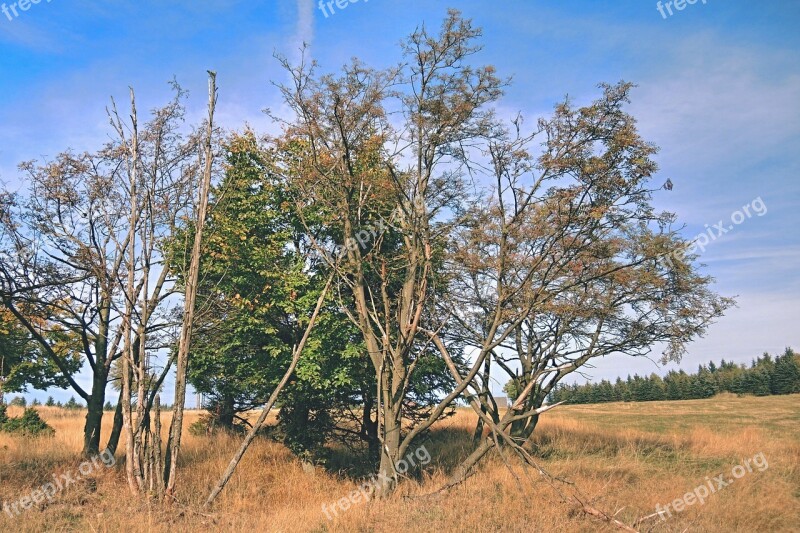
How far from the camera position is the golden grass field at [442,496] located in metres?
9.09

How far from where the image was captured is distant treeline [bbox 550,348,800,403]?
5725 centimetres

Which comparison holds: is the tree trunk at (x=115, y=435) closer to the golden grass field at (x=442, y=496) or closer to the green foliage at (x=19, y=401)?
the golden grass field at (x=442, y=496)

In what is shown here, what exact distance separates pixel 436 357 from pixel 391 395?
3.79m

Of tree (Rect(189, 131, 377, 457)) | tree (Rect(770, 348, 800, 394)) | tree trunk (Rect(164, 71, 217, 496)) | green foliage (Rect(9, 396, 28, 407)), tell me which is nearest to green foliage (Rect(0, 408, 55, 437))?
tree (Rect(189, 131, 377, 457))

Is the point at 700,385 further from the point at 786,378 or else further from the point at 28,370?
the point at 28,370

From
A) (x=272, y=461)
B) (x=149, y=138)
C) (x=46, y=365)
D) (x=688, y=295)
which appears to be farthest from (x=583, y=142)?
(x=46, y=365)

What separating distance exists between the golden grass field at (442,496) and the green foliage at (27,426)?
2.01ft

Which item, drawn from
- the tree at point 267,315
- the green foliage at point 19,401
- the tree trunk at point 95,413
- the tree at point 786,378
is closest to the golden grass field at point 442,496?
the tree trunk at point 95,413

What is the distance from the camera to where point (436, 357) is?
15.8 metres

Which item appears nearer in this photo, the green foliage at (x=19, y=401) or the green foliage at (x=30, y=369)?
the green foliage at (x=30, y=369)

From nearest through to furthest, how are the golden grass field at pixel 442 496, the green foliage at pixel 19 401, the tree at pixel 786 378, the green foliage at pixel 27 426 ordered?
the golden grass field at pixel 442 496 → the green foliage at pixel 27 426 → the green foliage at pixel 19 401 → the tree at pixel 786 378

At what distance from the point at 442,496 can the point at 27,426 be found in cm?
1557

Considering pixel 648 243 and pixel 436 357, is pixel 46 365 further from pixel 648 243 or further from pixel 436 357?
pixel 648 243

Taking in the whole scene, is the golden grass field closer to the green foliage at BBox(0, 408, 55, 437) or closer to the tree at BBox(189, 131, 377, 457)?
the green foliage at BBox(0, 408, 55, 437)
